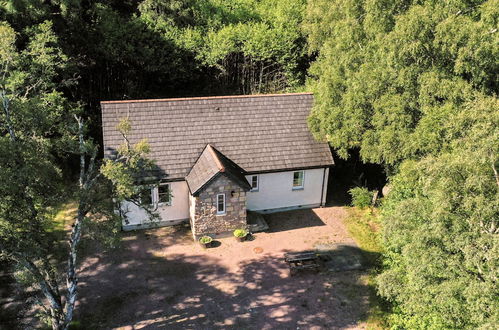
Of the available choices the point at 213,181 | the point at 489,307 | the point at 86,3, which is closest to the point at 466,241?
the point at 489,307

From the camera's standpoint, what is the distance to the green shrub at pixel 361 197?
2580 centimetres

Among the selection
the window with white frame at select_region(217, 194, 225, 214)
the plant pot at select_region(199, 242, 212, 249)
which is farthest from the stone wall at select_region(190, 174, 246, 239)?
the plant pot at select_region(199, 242, 212, 249)

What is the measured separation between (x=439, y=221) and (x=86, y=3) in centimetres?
2652

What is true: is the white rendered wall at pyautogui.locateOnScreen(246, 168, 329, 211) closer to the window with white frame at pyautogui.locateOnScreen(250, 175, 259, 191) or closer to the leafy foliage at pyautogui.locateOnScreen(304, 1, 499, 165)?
the window with white frame at pyautogui.locateOnScreen(250, 175, 259, 191)

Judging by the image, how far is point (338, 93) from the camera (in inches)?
909

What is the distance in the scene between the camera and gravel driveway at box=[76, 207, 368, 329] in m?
17.8

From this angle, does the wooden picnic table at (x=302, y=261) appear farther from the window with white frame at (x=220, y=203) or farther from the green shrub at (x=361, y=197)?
the green shrub at (x=361, y=197)

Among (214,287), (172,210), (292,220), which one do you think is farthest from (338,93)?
(214,287)

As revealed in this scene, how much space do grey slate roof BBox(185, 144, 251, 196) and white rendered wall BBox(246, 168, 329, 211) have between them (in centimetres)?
168

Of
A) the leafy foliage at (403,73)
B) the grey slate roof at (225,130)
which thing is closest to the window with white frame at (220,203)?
the grey slate roof at (225,130)

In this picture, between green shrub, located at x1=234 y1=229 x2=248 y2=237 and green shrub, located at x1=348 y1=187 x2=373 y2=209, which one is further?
green shrub, located at x1=348 y1=187 x2=373 y2=209

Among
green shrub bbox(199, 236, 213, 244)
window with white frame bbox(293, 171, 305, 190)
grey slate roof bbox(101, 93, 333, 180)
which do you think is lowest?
green shrub bbox(199, 236, 213, 244)

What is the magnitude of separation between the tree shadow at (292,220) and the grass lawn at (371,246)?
75.2 inches

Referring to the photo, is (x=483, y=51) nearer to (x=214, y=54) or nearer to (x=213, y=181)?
(x=213, y=181)
